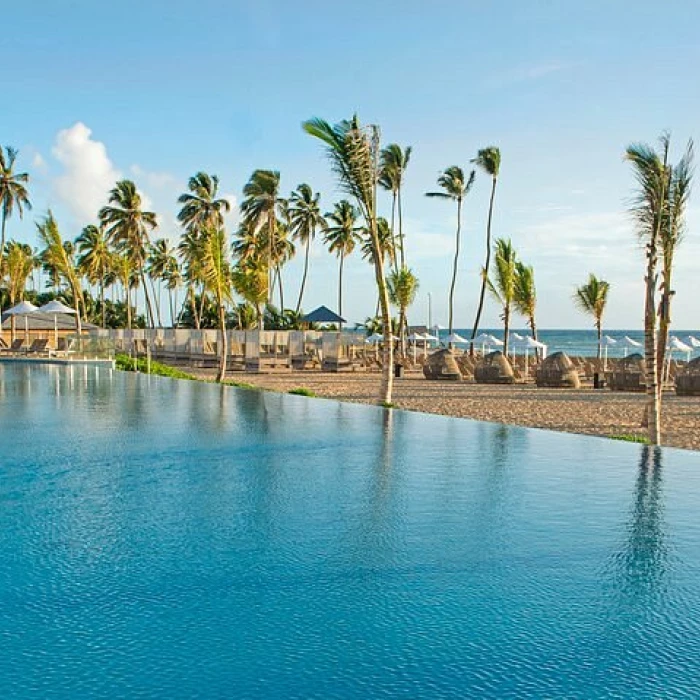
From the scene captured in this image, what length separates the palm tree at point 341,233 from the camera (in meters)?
50.6

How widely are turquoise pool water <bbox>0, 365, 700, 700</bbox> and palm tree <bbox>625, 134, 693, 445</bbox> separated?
2.25 metres

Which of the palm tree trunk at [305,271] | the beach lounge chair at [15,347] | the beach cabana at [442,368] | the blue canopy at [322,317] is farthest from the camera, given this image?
the palm tree trunk at [305,271]

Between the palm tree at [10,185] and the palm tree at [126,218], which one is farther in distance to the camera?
the palm tree at [126,218]

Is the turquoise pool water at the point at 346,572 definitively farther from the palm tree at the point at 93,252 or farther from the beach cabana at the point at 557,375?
the palm tree at the point at 93,252

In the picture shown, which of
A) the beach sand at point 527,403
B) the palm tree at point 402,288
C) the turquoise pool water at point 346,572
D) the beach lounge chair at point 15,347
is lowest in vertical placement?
the turquoise pool water at point 346,572

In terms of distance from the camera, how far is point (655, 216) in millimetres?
11305

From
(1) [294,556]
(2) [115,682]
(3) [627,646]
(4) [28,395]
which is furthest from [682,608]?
(4) [28,395]

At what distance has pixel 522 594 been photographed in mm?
4391

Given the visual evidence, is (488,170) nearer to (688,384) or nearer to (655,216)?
(688,384)

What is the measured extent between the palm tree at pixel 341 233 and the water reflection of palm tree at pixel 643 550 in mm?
43841

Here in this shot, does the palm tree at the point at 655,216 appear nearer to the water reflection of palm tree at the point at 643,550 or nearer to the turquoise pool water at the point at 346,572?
the turquoise pool water at the point at 346,572

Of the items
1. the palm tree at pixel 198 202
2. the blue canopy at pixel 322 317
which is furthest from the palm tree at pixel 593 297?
the palm tree at pixel 198 202

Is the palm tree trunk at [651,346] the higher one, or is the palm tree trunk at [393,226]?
the palm tree trunk at [393,226]

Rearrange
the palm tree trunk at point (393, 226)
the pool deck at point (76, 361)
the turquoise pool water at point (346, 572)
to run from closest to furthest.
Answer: the turquoise pool water at point (346, 572) → the pool deck at point (76, 361) → the palm tree trunk at point (393, 226)
